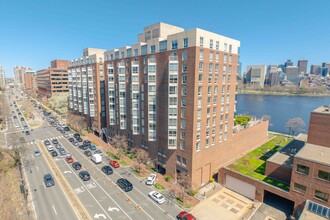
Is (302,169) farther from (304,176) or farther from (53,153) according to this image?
(53,153)

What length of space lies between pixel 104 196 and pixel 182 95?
26681mm

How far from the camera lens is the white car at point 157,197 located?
35.3m

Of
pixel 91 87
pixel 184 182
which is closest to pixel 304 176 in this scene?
pixel 184 182

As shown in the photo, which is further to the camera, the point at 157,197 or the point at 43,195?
the point at 43,195

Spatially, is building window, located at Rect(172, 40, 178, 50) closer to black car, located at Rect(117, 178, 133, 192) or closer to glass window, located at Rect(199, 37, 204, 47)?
glass window, located at Rect(199, 37, 204, 47)

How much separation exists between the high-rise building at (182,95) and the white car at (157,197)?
A: 794 centimetres

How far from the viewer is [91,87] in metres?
73.2

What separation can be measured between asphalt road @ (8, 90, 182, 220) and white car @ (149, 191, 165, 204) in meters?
0.73

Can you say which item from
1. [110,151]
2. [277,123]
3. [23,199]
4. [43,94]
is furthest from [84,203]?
[43,94]

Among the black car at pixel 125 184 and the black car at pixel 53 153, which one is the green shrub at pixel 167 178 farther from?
the black car at pixel 53 153

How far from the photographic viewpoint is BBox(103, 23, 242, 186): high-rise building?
37594 millimetres

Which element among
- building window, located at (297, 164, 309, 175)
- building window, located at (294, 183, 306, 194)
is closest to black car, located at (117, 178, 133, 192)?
building window, located at (294, 183, 306, 194)

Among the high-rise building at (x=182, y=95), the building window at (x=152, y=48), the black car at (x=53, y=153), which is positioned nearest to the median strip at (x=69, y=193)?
the black car at (x=53, y=153)

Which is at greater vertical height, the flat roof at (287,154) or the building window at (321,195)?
the flat roof at (287,154)
